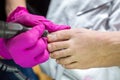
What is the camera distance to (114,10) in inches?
41.2

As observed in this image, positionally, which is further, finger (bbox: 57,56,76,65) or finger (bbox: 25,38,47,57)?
finger (bbox: 57,56,76,65)

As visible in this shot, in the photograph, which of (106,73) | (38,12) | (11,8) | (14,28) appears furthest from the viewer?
(38,12)

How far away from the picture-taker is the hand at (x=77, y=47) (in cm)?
75

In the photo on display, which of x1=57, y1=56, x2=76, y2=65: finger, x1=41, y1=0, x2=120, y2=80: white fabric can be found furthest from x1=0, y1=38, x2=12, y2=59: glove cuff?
A: x1=41, y1=0, x2=120, y2=80: white fabric

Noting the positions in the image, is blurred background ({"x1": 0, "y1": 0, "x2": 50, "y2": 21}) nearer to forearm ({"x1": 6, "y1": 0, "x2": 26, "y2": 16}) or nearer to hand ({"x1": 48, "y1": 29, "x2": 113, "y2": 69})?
forearm ({"x1": 6, "y1": 0, "x2": 26, "y2": 16})

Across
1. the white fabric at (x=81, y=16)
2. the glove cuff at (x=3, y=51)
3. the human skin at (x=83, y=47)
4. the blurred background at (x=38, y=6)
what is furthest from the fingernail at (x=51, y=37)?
the blurred background at (x=38, y=6)

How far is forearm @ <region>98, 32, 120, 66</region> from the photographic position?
0.78 m

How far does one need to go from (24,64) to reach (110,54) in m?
0.28

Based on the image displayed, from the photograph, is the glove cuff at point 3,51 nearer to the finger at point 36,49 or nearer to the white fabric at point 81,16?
the finger at point 36,49

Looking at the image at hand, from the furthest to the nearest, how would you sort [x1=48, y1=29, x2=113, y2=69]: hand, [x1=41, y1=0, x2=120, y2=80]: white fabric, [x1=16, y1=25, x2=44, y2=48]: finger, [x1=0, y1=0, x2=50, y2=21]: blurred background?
[x1=0, y1=0, x2=50, y2=21]: blurred background → [x1=41, y1=0, x2=120, y2=80]: white fabric → [x1=48, y1=29, x2=113, y2=69]: hand → [x1=16, y1=25, x2=44, y2=48]: finger

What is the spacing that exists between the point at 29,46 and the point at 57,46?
4.3 inches

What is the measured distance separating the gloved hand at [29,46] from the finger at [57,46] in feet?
0.11

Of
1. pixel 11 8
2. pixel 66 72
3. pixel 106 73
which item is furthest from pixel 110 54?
pixel 11 8

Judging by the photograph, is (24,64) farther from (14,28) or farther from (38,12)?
(38,12)
